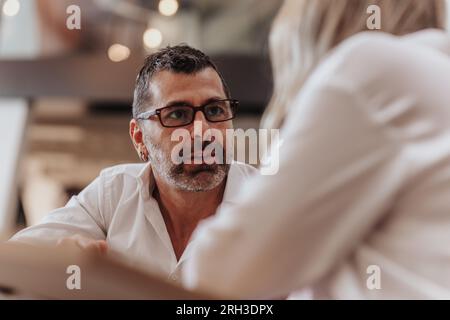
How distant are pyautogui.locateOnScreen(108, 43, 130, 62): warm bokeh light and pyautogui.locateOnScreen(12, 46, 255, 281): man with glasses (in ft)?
8.83

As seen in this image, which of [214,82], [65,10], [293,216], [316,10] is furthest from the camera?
[65,10]

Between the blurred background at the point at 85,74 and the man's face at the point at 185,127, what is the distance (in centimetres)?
221

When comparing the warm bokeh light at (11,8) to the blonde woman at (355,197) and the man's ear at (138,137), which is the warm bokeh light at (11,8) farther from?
the blonde woman at (355,197)

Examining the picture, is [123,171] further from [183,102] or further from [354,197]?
[354,197]

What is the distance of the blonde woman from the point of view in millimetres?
551

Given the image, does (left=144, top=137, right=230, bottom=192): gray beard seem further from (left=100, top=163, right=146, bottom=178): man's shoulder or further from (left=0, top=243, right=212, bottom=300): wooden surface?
(left=0, top=243, right=212, bottom=300): wooden surface

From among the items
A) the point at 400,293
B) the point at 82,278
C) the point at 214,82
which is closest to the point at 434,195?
the point at 400,293

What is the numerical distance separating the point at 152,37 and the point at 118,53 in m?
A: 0.57

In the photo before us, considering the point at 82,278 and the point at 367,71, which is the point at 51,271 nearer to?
the point at 82,278

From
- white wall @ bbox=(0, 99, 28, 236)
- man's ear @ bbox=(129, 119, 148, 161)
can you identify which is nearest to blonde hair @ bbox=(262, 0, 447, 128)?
man's ear @ bbox=(129, 119, 148, 161)

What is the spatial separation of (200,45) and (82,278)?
9.99ft

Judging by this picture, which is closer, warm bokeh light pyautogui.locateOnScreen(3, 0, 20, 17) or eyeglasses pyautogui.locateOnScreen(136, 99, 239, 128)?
eyeglasses pyautogui.locateOnScreen(136, 99, 239, 128)

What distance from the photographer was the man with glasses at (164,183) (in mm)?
986
